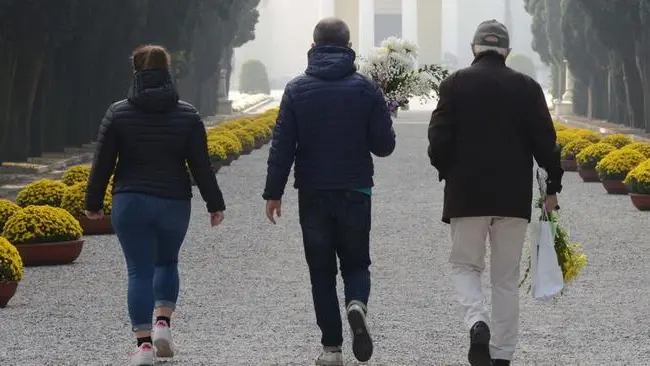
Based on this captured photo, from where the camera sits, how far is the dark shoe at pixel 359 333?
865 centimetres

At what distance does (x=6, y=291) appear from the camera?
12.4 meters

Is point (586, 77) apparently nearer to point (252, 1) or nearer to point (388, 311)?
point (252, 1)

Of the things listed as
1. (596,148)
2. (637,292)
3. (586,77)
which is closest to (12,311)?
(637,292)

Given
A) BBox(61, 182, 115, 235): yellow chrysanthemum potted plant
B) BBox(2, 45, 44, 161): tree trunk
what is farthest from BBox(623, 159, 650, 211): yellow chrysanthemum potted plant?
BBox(2, 45, 44, 161): tree trunk

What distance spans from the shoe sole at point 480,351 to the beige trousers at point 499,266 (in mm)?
252

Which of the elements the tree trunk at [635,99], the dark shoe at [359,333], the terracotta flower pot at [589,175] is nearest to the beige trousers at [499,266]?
the dark shoe at [359,333]

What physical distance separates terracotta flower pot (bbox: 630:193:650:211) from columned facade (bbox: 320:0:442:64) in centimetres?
10379

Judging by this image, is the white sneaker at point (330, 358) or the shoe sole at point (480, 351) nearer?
the shoe sole at point (480, 351)

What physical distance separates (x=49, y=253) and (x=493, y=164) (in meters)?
7.76

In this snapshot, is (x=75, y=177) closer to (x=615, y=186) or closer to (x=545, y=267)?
(x=615, y=186)

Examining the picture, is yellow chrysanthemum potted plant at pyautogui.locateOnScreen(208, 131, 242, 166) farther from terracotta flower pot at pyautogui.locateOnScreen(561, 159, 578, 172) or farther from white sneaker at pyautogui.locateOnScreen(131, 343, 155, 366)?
white sneaker at pyautogui.locateOnScreen(131, 343, 155, 366)

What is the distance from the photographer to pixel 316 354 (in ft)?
31.5

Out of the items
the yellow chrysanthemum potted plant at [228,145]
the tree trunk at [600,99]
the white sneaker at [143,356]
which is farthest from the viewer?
the tree trunk at [600,99]

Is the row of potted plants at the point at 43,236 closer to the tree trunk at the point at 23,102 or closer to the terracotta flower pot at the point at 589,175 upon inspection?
the terracotta flower pot at the point at 589,175
